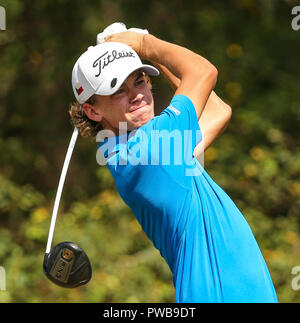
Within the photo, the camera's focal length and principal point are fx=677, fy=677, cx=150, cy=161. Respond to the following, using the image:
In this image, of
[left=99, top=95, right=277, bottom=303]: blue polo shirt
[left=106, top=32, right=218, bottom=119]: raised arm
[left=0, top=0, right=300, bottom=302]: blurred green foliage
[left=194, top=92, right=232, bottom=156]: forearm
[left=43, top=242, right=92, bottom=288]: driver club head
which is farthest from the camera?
[left=0, top=0, right=300, bottom=302]: blurred green foliage

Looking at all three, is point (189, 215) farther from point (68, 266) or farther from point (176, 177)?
point (68, 266)

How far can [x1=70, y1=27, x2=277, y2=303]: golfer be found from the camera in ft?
8.56

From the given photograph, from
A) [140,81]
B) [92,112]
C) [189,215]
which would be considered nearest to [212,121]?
[140,81]

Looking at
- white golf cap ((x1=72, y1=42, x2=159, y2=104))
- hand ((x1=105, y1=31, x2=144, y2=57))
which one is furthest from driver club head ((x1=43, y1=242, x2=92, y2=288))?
hand ((x1=105, y1=31, x2=144, y2=57))

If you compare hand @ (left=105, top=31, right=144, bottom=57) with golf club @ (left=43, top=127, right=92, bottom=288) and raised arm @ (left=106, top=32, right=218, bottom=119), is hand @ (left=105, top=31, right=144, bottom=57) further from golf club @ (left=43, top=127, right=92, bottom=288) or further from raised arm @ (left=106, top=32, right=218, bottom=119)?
golf club @ (left=43, top=127, right=92, bottom=288)

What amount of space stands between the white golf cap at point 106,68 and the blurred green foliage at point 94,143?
4023 millimetres

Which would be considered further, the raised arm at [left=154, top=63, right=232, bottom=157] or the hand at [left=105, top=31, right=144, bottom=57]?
the raised arm at [left=154, top=63, right=232, bottom=157]

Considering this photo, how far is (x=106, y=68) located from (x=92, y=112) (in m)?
0.25

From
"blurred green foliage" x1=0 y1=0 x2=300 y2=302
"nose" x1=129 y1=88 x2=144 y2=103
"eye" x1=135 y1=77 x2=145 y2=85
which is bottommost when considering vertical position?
"blurred green foliage" x1=0 y1=0 x2=300 y2=302

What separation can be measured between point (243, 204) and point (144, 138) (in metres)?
5.10

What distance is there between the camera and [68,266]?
288 centimetres

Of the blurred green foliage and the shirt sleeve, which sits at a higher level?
the shirt sleeve

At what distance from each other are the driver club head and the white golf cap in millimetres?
663
